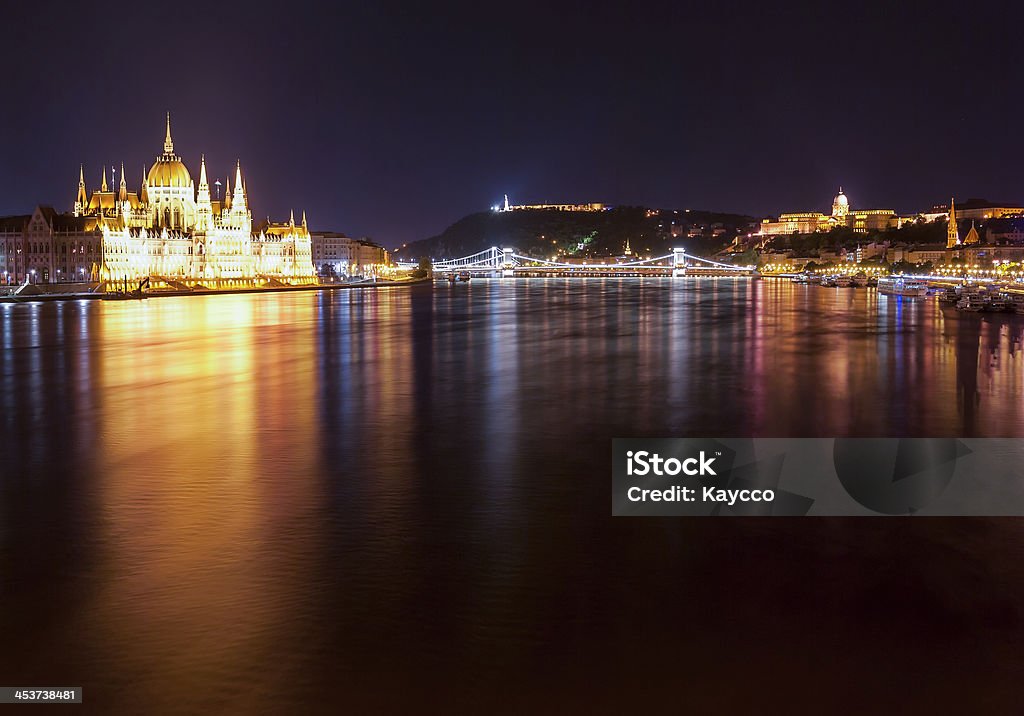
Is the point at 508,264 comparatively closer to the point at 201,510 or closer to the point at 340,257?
the point at 340,257

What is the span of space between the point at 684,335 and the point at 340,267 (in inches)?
4453

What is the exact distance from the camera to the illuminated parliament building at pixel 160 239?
8681 centimetres

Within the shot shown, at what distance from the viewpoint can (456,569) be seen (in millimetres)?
6254

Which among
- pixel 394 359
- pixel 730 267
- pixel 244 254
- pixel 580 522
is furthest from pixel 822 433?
pixel 730 267

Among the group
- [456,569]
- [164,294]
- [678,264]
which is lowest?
[456,569]

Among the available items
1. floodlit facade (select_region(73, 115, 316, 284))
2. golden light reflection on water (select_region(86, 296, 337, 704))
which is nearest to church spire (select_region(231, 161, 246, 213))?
floodlit facade (select_region(73, 115, 316, 284))

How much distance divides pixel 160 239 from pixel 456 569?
3797 inches

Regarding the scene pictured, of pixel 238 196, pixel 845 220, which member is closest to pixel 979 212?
pixel 845 220

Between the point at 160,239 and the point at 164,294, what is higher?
the point at 160,239

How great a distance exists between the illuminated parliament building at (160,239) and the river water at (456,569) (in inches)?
2782

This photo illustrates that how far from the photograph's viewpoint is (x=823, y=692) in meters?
4.60

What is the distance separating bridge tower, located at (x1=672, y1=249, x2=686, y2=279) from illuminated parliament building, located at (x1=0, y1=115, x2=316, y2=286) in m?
61.7

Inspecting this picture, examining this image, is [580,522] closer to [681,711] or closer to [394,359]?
[681,711]

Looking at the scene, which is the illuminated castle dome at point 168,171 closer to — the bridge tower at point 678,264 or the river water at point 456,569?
the bridge tower at point 678,264
